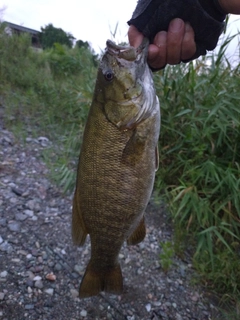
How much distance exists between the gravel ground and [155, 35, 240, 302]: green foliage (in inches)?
9.6

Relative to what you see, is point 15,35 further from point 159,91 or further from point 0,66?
point 159,91

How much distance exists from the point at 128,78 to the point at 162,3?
0.37 metres

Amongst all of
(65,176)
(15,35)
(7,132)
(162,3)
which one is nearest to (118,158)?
(162,3)

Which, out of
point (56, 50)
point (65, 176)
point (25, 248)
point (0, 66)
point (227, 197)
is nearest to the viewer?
point (25, 248)

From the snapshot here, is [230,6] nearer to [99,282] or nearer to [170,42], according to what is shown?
[170,42]

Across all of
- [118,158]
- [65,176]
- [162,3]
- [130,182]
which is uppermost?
[162,3]

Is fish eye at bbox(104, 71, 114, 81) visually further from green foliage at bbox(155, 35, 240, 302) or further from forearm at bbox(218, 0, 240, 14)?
green foliage at bbox(155, 35, 240, 302)

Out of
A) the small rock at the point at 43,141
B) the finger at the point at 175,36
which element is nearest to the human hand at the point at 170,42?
the finger at the point at 175,36

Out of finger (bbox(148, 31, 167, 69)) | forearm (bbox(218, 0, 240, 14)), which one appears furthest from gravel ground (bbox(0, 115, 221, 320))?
forearm (bbox(218, 0, 240, 14))

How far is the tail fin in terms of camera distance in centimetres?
180

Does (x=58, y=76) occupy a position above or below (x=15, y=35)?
below

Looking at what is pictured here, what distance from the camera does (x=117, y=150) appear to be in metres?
1.55

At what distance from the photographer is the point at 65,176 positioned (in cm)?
387

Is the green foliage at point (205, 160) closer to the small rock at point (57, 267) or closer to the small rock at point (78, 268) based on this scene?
the small rock at point (78, 268)
